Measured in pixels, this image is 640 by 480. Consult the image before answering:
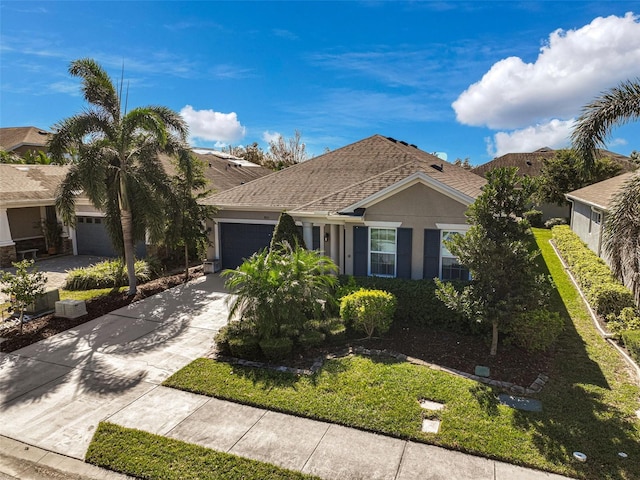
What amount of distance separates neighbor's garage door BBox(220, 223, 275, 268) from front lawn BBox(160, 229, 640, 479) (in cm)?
856

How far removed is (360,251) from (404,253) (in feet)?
4.89

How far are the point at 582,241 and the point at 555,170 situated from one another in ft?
42.5

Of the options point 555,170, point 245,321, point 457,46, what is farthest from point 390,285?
point 555,170

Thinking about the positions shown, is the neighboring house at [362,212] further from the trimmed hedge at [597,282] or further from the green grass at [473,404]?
the green grass at [473,404]

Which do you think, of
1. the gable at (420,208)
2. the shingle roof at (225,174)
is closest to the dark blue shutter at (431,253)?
the gable at (420,208)

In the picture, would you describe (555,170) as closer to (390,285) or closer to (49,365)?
(390,285)

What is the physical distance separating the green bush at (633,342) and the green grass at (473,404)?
326 mm

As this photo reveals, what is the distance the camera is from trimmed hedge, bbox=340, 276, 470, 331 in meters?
10.3

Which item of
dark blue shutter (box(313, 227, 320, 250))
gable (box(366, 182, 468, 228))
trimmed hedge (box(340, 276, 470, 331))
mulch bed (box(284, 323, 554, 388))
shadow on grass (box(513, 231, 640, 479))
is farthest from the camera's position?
dark blue shutter (box(313, 227, 320, 250))

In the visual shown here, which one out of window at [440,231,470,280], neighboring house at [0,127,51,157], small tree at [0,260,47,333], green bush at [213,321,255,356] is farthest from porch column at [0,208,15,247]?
neighboring house at [0,127,51,157]

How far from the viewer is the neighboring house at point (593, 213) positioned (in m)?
17.1

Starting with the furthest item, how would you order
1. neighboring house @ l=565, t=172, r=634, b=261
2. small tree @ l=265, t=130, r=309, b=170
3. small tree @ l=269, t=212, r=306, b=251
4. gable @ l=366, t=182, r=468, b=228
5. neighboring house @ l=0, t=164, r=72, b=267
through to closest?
small tree @ l=265, t=130, r=309, b=170 < neighboring house @ l=0, t=164, r=72, b=267 < neighboring house @ l=565, t=172, r=634, b=261 < small tree @ l=269, t=212, r=306, b=251 < gable @ l=366, t=182, r=468, b=228

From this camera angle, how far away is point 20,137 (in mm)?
46188

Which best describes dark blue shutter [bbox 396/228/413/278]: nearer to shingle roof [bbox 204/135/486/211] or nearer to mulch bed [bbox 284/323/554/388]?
shingle roof [bbox 204/135/486/211]
